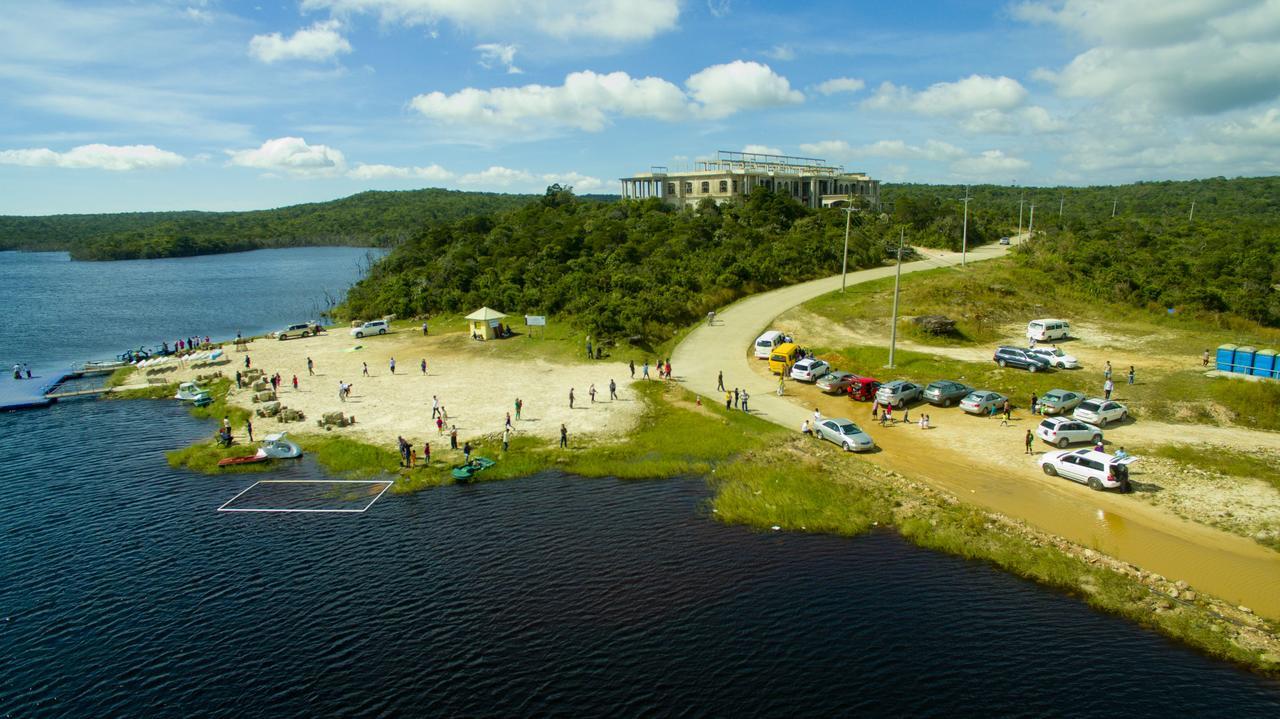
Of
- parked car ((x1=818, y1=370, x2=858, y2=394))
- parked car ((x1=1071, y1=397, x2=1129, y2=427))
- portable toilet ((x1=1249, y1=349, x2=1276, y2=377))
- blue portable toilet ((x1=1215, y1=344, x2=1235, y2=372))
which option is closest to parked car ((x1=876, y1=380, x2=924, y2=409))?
parked car ((x1=818, y1=370, x2=858, y2=394))

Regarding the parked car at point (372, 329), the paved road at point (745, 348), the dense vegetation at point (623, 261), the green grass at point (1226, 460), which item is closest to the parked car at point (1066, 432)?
the green grass at point (1226, 460)

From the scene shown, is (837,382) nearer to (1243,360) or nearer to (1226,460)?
(1226,460)

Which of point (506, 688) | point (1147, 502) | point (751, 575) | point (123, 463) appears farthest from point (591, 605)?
point (123, 463)

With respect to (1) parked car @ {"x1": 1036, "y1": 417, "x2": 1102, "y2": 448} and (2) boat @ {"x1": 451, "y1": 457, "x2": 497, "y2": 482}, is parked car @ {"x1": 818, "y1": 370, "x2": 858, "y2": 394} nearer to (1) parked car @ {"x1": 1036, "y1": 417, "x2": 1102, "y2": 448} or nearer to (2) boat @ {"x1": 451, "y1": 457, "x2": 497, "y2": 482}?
(1) parked car @ {"x1": 1036, "y1": 417, "x2": 1102, "y2": 448}

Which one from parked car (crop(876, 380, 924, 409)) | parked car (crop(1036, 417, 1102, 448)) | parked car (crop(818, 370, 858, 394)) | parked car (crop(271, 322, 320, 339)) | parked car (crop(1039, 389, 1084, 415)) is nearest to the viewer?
parked car (crop(1036, 417, 1102, 448))

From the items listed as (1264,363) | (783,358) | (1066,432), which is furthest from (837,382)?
(1264,363)

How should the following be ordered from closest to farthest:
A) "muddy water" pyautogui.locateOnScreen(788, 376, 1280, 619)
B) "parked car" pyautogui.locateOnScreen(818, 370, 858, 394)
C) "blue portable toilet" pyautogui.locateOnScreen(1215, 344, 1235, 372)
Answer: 1. "muddy water" pyautogui.locateOnScreen(788, 376, 1280, 619)
2. "blue portable toilet" pyautogui.locateOnScreen(1215, 344, 1235, 372)
3. "parked car" pyautogui.locateOnScreen(818, 370, 858, 394)

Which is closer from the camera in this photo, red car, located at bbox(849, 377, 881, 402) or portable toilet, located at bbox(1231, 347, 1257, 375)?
portable toilet, located at bbox(1231, 347, 1257, 375)

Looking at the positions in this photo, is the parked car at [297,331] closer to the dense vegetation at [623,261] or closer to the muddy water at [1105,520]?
the dense vegetation at [623,261]
